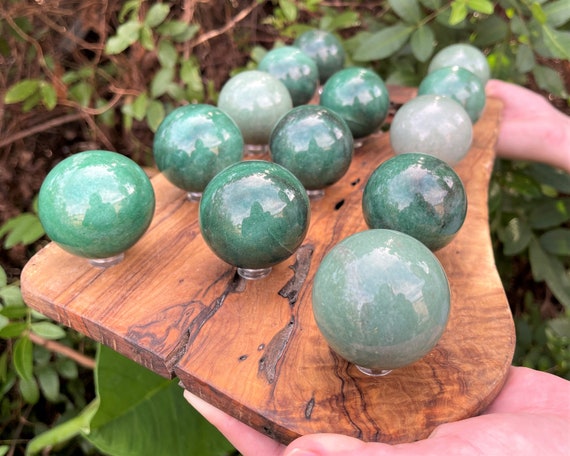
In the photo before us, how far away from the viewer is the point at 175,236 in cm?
Result: 112

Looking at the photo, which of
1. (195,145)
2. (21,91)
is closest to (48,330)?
(195,145)

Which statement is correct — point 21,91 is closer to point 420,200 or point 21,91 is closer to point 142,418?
point 142,418

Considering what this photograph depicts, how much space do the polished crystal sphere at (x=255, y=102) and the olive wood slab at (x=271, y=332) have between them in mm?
303

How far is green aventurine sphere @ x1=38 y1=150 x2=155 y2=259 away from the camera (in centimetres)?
93

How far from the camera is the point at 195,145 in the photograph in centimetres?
112

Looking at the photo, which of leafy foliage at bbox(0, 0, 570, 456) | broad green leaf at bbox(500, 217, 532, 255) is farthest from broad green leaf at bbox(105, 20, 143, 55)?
broad green leaf at bbox(500, 217, 532, 255)

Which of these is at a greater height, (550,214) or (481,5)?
(481,5)

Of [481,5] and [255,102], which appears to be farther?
[481,5]

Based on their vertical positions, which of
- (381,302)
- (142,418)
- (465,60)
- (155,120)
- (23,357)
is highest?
(381,302)

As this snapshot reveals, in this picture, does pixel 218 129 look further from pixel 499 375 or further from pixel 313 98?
pixel 499 375

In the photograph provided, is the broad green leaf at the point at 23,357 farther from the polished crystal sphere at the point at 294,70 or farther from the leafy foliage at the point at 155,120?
the polished crystal sphere at the point at 294,70

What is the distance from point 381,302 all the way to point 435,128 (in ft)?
2.07

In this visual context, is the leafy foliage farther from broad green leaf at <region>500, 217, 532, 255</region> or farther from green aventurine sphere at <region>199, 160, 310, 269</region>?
green aventurine sphere at <region>199, 160, 310, 269</region>

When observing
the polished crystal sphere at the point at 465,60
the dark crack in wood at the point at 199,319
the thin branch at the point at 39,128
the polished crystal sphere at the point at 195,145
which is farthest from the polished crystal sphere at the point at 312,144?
the thin branch at the point at 39,128
